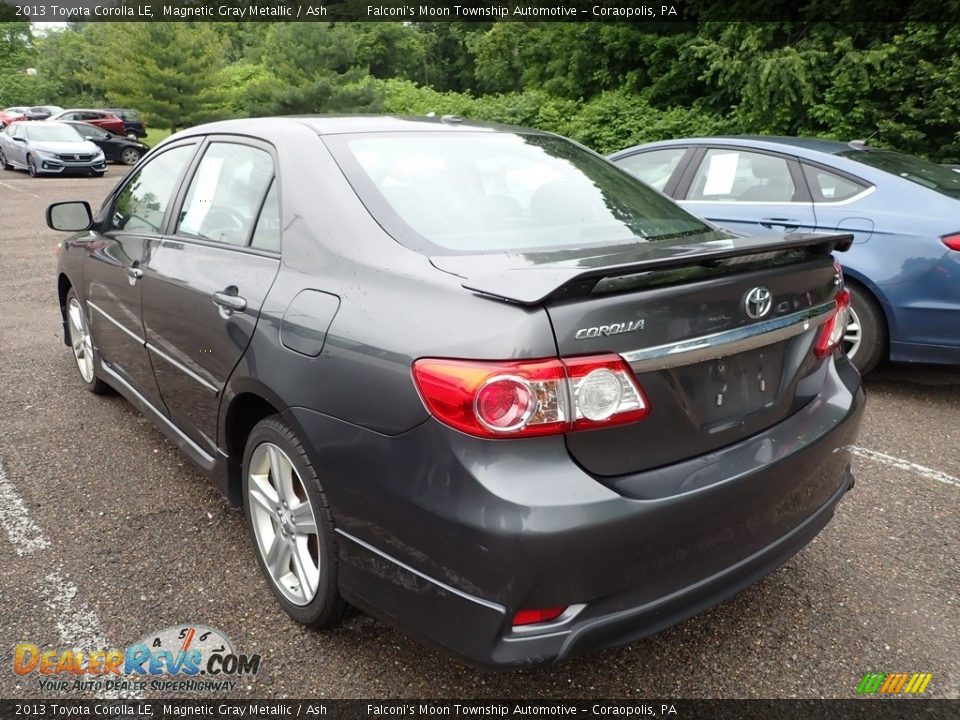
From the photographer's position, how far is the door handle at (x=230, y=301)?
96.3 inches

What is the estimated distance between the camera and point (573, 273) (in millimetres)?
1746

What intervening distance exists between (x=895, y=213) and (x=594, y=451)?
3663 millimetres

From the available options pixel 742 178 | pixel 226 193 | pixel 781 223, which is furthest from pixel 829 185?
pixel 226 193

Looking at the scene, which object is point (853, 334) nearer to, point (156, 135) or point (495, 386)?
point (495, 386)

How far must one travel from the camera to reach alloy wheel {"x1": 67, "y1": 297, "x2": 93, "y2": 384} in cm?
433

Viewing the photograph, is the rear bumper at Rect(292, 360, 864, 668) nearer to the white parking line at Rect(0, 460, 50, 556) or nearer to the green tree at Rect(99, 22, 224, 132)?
the white parking line at Rect(0, 460, 50, 556)

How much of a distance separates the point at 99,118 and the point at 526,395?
31370 millimetres

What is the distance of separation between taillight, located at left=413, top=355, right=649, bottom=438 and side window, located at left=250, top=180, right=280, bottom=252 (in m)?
1.01

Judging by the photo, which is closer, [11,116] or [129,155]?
[129,155]

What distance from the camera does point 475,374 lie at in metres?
1.73

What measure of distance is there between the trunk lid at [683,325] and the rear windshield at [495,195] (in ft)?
0.83

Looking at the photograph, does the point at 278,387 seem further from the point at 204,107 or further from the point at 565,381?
the point at 204,107

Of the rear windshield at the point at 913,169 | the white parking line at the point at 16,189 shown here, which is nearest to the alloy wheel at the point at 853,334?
the rear windshield at the point at 913,169

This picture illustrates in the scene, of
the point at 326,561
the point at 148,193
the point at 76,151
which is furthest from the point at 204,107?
the point at 326,561
